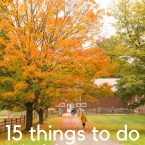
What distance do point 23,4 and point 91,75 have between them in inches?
311

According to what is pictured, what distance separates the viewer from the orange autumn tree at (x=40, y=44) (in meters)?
34.8

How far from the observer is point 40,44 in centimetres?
3719

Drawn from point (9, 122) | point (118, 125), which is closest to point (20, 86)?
point (9, 122)

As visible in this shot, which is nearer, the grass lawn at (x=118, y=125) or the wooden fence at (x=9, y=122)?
the grass lawn at (x=118, y=125)

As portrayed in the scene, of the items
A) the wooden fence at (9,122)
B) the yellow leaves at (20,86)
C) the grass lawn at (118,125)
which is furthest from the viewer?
the wooden fence at (9,122)

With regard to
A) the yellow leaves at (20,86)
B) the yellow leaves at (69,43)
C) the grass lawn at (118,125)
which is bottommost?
the grass lawn at (118,125)

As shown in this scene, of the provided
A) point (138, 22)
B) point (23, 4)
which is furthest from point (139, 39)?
point (23, 4)

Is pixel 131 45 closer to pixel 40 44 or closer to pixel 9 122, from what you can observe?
pixel 40 44

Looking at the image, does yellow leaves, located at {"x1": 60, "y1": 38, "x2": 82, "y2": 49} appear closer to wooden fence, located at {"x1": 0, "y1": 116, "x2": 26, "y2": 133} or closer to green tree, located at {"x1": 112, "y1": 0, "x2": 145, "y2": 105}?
green tree, located at {"x1": 112, "y1": 0, "x2": 145, "y2": 105}

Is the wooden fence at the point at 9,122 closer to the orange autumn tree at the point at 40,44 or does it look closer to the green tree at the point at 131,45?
the orange autumn tree at the point at 40,44

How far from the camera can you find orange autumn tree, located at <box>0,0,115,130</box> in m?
34.8

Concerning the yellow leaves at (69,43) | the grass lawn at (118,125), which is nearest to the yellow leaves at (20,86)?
the yellow leaves at (69,43)

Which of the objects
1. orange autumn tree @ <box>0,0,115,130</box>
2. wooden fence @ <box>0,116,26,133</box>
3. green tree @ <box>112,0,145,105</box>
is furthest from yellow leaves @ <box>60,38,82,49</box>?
wooden fence @ <box>0,116,26,133</box>

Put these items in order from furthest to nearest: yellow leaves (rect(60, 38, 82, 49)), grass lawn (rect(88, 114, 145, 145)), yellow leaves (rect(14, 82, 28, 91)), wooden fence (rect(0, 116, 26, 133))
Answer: wooden fence (rect(0, 116, 26, 133)) < yellow leaves (rect(60, 38, 82, 49)) < yellow leaves (rect(14, 82, 28, 91)) < grass lawn (rect(88, 114, 145, 145))
